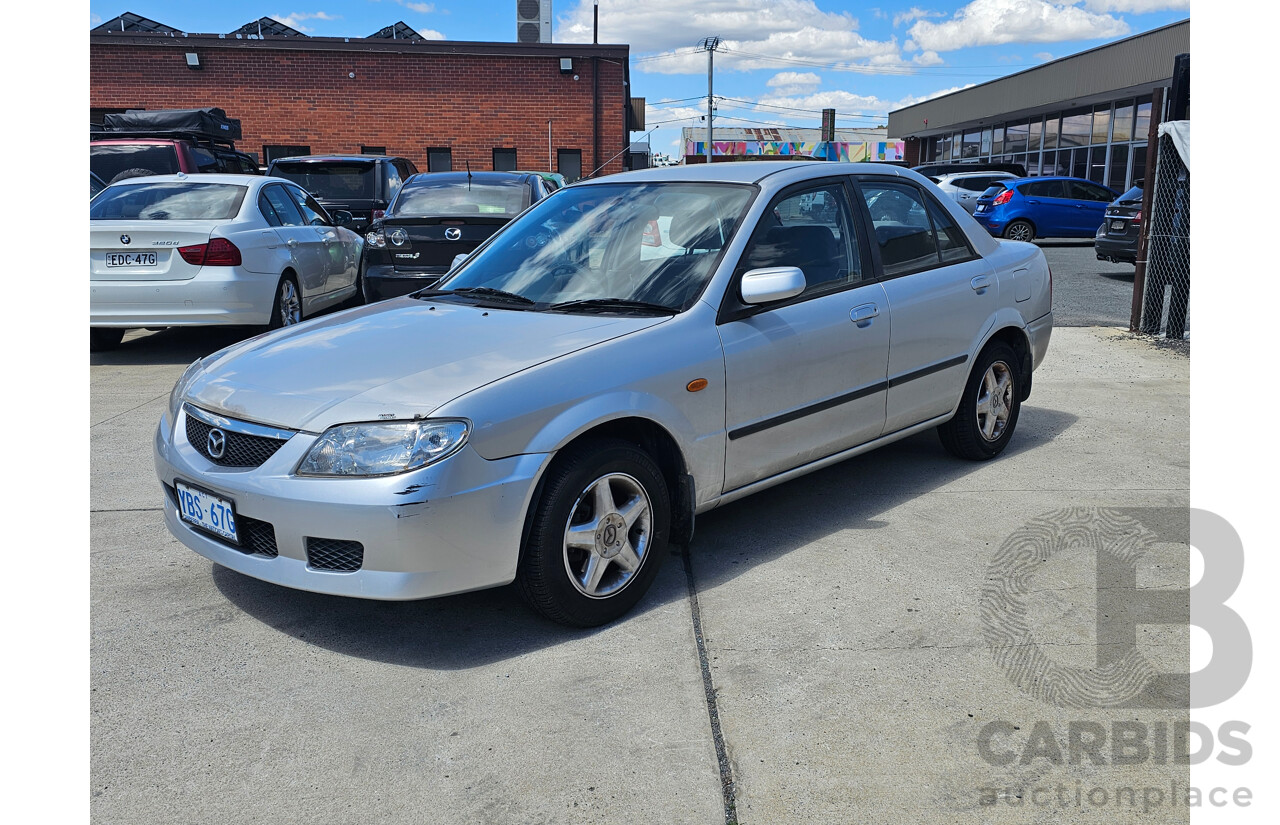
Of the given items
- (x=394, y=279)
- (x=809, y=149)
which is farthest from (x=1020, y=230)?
(x=809, y=149)

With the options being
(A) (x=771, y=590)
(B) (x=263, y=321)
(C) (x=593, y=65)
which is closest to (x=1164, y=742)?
(A) (x=771, y=590)

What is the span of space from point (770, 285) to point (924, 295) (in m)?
1.33

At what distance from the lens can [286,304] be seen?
8984 millimetres

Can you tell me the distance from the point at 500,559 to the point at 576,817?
3.12 feet

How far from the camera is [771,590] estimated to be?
12.9ft

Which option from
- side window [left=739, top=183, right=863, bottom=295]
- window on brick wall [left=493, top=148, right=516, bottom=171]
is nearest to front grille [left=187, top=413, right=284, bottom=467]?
side window [left=739, top=183, right=863, bottom=295]

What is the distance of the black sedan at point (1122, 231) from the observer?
1477 centimetres

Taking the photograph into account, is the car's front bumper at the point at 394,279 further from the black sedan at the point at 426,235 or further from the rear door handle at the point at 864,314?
the rear door handle at the point at 864,314

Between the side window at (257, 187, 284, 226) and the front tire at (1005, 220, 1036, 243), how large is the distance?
1632 cm

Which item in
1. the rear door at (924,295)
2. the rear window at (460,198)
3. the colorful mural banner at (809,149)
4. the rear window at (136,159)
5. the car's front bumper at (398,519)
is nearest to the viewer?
the car's front bumper at (398,519)

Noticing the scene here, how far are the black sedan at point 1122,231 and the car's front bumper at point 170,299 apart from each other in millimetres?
12264

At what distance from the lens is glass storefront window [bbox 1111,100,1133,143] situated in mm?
27391

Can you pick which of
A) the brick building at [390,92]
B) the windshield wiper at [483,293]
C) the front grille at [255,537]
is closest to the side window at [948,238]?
the windshield wiper at [483,293]

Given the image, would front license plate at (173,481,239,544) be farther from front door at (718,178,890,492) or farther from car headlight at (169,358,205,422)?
front door at (718,178,890,492)
